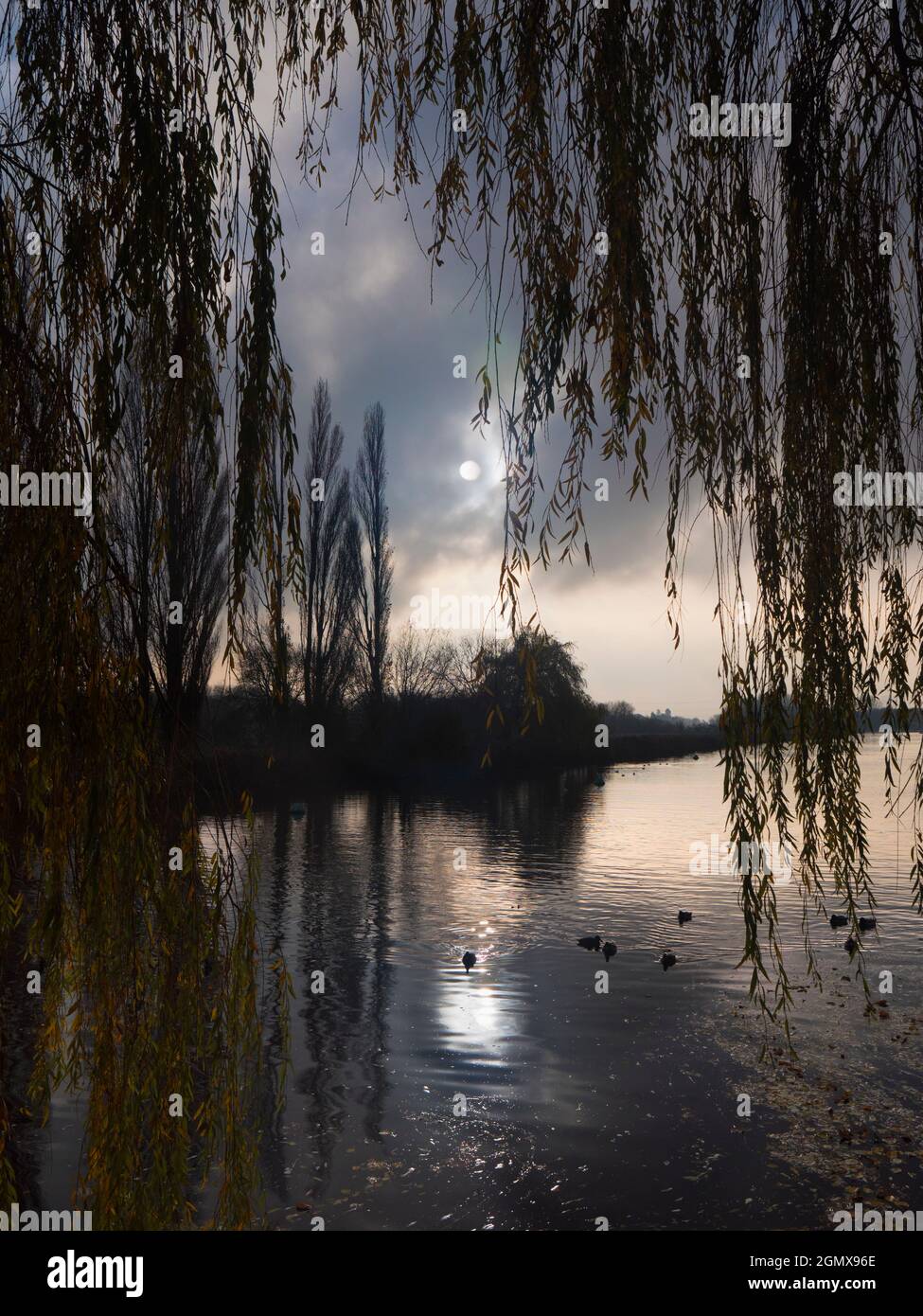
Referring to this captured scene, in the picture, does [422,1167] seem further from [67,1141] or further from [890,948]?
[890,948]

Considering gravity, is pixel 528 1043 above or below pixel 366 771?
below

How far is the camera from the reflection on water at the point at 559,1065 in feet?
17.5

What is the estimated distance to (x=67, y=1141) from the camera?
595 centimetres

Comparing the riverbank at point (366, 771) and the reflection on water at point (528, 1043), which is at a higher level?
the riverbank at point (366, 771)

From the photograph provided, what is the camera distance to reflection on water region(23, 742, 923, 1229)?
5336 millimetres

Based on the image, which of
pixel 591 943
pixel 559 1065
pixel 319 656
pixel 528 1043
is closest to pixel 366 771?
pixel 319 656

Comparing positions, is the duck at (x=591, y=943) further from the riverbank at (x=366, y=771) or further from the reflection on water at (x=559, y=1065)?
the riverbank at (x=366, y=771)

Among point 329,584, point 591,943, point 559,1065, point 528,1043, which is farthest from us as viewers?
point 329,584

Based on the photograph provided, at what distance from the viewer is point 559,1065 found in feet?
24.5

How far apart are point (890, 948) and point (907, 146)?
33.9 feet

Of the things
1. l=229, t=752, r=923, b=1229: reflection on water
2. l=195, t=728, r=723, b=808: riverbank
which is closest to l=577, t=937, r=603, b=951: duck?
l=229, t=752, r=923, b=1229: reflection on water

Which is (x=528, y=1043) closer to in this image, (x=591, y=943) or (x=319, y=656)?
(x=591, y=943)

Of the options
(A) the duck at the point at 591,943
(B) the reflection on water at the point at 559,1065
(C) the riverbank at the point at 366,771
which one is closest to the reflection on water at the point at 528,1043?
(B) the reflection on water at the point at 559,1065
